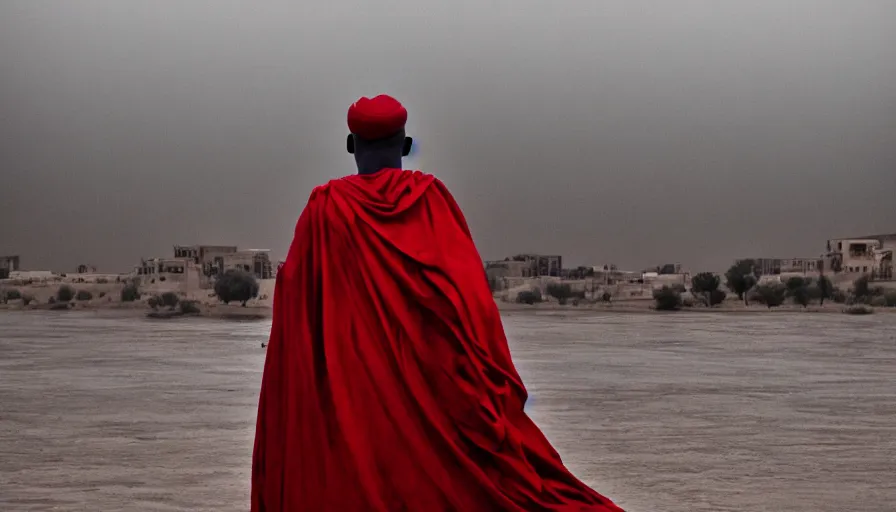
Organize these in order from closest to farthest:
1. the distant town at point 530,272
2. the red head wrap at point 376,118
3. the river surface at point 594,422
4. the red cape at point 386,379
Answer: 1. the red cape at point 386,379
2. the red head wrap at point 376,118
3. the river surface at point 594,422
4. the distant town at point 530,272

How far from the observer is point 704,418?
236 inches

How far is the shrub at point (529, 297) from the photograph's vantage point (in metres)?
20.0

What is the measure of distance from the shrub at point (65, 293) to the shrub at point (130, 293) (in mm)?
820

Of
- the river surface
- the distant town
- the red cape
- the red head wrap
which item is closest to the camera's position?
the red cape

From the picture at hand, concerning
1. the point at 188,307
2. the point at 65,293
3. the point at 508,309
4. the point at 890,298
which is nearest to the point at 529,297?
the point at 508,309

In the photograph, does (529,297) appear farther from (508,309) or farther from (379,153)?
(379,153)

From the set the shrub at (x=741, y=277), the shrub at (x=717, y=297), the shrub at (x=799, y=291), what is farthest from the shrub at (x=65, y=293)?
the shrub at (x=799, y=291)

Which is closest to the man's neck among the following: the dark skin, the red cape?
the dark skin

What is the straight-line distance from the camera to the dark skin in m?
2.22

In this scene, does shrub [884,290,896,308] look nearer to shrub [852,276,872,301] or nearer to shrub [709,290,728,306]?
shrub [852,276,872,301]

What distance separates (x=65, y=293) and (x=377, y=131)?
57.8 ft

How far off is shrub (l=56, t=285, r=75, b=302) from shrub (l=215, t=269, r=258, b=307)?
93.8 inches

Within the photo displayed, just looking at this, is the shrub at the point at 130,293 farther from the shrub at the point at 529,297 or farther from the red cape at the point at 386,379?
the red cape at the point at 386,379

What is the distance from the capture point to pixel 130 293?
18531 mm
